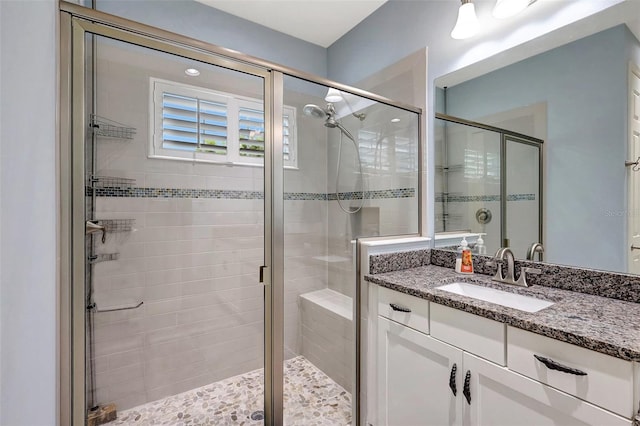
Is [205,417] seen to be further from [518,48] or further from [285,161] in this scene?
[518,48]

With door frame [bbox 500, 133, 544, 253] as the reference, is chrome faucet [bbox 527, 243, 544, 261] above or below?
below

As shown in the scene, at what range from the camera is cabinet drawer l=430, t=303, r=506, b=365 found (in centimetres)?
99

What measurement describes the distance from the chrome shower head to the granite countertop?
98 cm

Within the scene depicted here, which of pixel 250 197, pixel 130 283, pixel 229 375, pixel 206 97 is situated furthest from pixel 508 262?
pixel 130 283

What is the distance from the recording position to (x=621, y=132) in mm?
A: 1114

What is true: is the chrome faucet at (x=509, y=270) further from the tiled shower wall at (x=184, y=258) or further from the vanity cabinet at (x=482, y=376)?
the tiled shower wall at (x=184, y=258)

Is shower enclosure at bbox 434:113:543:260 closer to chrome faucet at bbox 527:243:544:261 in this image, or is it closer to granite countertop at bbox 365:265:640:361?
chrome faucet at bbox 527:243:544:261

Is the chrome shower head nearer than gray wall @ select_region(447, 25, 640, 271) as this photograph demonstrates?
No

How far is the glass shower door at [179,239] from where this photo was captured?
1.34m

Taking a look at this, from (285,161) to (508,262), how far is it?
119 centimetres

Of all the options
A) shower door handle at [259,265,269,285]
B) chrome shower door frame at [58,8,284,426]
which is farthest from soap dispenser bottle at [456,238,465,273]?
chrome shower door frame at [58,8,284,426]

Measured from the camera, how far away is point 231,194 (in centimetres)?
164

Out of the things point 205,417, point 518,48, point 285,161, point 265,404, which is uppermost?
point 518,48

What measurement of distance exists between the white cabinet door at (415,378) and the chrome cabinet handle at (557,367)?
284 millimetres
